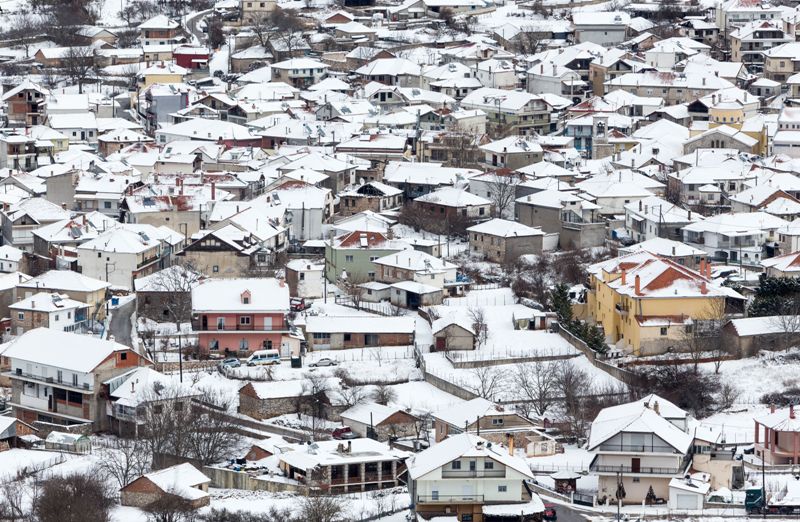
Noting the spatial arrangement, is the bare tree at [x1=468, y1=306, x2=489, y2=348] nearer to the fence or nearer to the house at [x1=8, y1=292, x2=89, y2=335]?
the fence

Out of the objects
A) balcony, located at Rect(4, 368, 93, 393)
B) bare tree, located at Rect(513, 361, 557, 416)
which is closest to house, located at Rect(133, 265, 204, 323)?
balcony, located at Rect(4, 368, 93, 393)

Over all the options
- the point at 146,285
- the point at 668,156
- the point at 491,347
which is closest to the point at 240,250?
the point at 146,285

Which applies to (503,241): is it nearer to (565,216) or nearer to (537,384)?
(565,216)

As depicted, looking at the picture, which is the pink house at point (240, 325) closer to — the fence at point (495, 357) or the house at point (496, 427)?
the fence at point (495, 357)

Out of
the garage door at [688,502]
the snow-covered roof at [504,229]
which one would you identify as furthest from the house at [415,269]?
the garage door at [688,502]

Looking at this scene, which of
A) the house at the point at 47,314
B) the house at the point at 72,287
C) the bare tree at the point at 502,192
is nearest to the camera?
the house at the point at 47,314

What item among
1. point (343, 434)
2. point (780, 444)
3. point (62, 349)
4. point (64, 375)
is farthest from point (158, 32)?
point (780, 444)

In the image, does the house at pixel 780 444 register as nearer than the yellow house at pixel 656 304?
Yes

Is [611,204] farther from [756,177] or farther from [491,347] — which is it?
[491,347]
